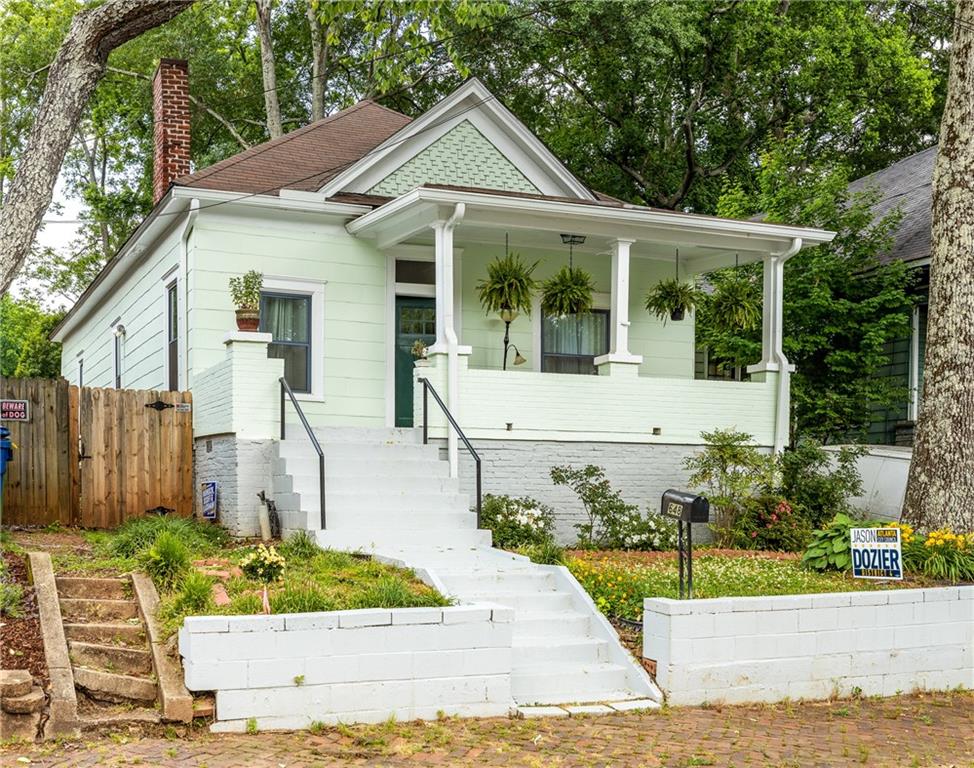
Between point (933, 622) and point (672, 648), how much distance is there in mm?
2559

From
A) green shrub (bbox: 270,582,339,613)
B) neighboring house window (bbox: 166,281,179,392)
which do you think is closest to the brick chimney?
neighboring house window (bbox: 166,281,179,392)

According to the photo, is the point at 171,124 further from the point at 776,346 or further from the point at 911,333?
the point at 911,333

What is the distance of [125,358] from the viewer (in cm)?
1902

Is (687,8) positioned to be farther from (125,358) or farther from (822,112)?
(125,358)

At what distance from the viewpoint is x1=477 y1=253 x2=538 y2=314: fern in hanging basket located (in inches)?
547

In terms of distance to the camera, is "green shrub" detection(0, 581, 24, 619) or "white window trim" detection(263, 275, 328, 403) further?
"white window trim" detection(263, 275, 328, 403)

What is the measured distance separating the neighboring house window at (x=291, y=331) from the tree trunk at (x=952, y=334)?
24.4 ft

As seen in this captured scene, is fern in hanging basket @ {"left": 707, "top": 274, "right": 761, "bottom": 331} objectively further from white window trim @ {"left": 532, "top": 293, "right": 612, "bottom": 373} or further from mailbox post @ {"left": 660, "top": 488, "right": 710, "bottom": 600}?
mailbox post @ {"left": 660, "top": 488, "right": 710, "bottom": 600}

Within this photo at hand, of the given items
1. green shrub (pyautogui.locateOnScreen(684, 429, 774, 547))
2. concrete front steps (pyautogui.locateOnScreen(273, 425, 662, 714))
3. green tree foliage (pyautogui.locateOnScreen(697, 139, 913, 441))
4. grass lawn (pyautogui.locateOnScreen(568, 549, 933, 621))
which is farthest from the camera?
green tree foliage (pyautogui.locateOnScreen(697, 139, 913, 441))

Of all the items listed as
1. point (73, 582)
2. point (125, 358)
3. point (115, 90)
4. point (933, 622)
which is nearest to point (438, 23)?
point (73, 582)

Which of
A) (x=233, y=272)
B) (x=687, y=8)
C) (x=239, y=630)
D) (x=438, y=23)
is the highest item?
(x=687, y=8)

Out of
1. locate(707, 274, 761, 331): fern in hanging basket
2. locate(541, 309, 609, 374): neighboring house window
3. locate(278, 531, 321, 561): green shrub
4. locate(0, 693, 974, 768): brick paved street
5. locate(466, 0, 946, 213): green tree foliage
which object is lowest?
locate(0, 693, 974, 768): brick paved street

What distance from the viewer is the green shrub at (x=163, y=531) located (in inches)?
390

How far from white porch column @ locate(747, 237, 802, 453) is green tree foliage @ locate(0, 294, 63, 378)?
17996 millimetres
